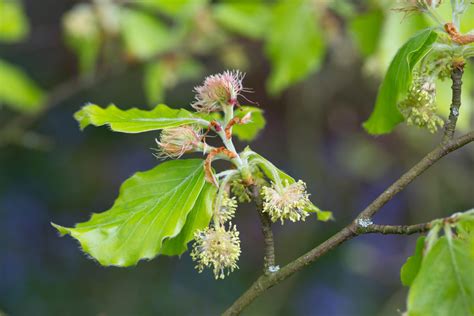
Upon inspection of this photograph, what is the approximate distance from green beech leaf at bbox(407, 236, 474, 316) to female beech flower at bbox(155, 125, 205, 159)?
350mm

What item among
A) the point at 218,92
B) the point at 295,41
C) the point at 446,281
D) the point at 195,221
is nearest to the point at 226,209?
the point at 195,221

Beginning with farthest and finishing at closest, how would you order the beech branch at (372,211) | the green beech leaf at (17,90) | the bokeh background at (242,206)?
the bokeh background at (242,206), the green beech leaf at (17,90), the beech branch at (372,211)

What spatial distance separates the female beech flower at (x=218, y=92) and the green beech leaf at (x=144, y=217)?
0.09 metres

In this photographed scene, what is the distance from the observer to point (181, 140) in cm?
96

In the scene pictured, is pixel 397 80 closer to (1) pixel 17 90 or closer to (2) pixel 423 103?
(2) pixel 423 103

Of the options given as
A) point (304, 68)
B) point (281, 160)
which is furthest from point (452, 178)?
A: point (304, 68)

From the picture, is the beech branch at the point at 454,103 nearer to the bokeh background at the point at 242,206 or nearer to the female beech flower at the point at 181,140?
the female beech flower at the point at 181,140

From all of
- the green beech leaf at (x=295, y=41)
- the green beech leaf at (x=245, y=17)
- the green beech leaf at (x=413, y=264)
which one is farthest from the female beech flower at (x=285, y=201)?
the green beech leaf at (x=245, y=17)

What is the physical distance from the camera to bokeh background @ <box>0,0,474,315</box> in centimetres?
343

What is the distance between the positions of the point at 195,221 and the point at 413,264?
0.96 ft

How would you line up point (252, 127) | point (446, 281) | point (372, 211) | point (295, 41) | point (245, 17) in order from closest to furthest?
point (446, 281)
point (372, 211)
point (252, 127)
point (295, 41)
point (245, 17)

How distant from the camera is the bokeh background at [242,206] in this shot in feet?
11.2

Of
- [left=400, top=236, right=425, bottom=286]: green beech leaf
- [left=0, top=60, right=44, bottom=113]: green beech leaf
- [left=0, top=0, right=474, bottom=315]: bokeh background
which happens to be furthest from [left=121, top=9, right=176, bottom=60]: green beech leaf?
[left=400, top=236, right=425, bottom=286]: green beech leaf

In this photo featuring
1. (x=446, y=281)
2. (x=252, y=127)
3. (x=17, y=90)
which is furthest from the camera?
(x=17, y=90)
